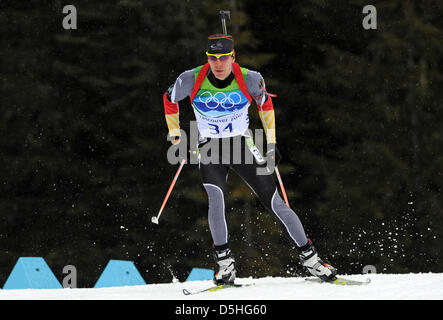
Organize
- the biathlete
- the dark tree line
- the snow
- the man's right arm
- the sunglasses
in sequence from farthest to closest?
the dark tree line → the man's right arm → the biathlete → the sunglasses → the snow

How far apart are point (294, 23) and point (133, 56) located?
3.44m

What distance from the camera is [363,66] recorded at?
47.8ft

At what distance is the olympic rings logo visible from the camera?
598 cm

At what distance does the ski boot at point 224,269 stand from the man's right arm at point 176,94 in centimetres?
112

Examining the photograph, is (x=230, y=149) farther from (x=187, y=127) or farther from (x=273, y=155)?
(x=187, y=127)

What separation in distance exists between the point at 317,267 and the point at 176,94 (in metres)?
1.90

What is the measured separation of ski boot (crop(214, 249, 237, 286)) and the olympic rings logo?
4.05 feet

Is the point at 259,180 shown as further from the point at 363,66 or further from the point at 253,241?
the point at 363,66

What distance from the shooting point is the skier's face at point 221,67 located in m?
5.89

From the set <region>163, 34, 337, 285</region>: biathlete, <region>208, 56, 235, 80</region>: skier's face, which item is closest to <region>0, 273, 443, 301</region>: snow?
<region>163, 34, 337, 285</region>: biathlete

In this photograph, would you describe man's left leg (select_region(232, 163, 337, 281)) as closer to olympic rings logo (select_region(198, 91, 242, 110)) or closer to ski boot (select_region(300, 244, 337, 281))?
ski boot (select_region(300, 244, 337, 281))

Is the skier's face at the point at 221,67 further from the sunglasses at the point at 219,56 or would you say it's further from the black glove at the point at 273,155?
the black glove at the point at 273,155

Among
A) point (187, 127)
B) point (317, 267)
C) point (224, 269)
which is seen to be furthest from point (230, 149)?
point (187, 127)

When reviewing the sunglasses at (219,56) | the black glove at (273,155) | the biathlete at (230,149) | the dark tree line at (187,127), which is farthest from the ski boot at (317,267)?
the dark tree line at (187,127)
